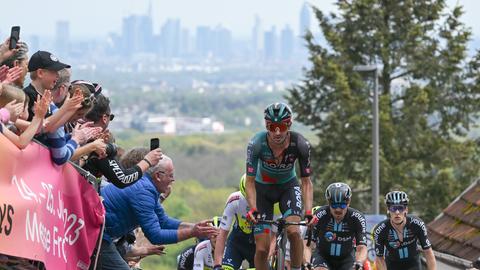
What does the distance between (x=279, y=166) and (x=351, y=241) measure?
163cm

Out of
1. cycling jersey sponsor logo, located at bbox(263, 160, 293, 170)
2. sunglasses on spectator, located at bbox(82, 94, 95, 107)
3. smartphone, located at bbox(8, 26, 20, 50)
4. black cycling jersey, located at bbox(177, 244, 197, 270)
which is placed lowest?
black cycling jersey, located at bbox(177, 244, 197, 270)

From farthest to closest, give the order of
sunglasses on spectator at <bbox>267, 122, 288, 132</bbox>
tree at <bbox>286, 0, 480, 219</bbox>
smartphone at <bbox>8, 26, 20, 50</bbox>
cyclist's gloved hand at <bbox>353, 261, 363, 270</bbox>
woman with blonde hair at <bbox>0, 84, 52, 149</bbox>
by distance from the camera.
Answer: tree at <bbox>286, 0, 480, 219</bbox> < cyclist's gloved hand at <bbox>353, 261, 363, 270</bbox> < sunglasses on spectator at <bbox>267, 122, 288, 132</bbox> < smartphone at <bbox>8, 26, 20, 50</bbox> < woman with blonde hair at <bbox>0, 84, 52, 149</bbox>

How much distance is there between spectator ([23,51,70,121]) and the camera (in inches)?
400

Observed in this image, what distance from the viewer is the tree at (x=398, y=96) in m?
50.2

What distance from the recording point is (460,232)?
75.5 ft

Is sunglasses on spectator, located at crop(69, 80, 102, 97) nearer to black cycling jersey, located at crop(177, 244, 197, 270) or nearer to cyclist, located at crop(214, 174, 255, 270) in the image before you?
cyclist, located at crop(214, 174, 255, 270)

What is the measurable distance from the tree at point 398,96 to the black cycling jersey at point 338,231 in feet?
114

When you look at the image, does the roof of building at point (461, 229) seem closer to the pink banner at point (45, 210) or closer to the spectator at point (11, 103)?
the pink banner at point (45, 210)

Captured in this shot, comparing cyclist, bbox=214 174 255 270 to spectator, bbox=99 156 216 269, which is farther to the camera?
cyclist, bbox=214 174 255 270

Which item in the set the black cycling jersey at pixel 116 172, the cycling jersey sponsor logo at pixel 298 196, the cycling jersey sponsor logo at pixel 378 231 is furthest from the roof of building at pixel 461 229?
the black cycling jersey at pixel 116 172

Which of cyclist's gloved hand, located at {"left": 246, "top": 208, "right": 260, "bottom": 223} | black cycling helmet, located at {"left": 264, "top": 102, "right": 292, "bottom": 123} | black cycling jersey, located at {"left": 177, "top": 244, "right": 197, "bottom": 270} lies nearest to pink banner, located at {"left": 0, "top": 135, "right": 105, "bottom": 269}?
cyclist's gloved hand, located at {"left": 246, "top": 208, "right": 260, "bottom": 223}

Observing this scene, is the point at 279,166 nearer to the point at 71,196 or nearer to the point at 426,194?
the point at 71,196

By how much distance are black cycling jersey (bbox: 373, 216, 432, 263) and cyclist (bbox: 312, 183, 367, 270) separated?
0.24 m

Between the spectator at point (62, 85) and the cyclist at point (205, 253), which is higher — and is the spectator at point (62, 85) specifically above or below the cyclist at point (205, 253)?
above
